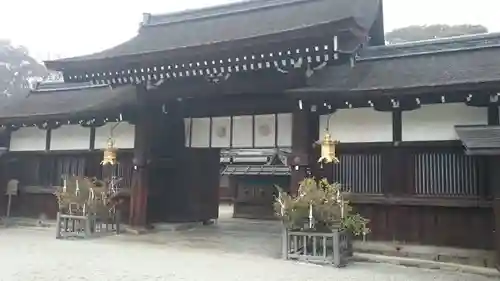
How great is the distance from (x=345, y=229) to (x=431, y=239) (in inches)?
68.1

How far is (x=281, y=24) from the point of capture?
10320 mm

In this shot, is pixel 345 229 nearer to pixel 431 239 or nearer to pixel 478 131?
pixel 431 239

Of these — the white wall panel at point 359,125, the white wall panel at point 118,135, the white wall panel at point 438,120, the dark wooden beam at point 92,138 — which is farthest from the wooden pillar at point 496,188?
the dark wooden beam at point 92,138

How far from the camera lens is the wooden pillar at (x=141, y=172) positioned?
10.1m

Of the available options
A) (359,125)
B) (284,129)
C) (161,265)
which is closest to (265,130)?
(284,129)

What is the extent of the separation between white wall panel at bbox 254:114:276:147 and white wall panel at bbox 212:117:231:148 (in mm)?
711

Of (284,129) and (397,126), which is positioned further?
(284,129)

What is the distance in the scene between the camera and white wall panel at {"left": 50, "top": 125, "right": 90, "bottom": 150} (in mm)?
11656

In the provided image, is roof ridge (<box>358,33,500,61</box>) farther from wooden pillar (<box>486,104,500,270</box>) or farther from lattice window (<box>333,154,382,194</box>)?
wooden pillar (<box>486,104,500,270</box>)

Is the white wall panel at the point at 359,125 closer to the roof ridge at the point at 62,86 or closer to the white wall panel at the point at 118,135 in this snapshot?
the white wall panel at the point at 118,135

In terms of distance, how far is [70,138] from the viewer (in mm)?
11875

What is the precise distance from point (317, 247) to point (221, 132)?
4004mm

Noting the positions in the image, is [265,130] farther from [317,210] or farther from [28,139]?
[28,139]

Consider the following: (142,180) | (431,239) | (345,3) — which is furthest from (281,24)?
(431,239)
